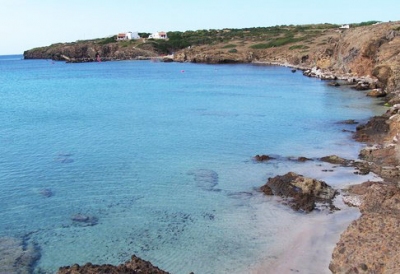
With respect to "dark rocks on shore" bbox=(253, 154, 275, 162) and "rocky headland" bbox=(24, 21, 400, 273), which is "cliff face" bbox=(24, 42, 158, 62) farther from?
"dark rocks on shore" bbox=(253, 154, 275, 162)

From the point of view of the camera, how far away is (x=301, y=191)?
1952cm

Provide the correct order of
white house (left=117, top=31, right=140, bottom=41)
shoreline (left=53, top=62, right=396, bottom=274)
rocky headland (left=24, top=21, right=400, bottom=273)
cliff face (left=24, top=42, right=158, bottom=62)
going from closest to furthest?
rocky headland (left=24, top=21, right=400, bottom=273) < shoreline (left=53, top=62, right=396, bottom=274) < cliff face (left=24, top=42, right=158, bottom=62) < white house (left=117, top=31, right=140, bottom=41)

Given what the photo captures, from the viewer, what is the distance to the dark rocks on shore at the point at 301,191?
1850 cm

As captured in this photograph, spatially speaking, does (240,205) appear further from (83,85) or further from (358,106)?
(83,85)

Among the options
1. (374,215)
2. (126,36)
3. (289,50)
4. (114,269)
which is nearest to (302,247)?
(374,215)

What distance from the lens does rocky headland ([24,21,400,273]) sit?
11938 millimetres

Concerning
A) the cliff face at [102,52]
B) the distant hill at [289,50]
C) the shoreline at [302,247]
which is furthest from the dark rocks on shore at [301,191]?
the cliff face at [102,52]

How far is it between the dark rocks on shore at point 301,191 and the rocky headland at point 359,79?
0.19ft

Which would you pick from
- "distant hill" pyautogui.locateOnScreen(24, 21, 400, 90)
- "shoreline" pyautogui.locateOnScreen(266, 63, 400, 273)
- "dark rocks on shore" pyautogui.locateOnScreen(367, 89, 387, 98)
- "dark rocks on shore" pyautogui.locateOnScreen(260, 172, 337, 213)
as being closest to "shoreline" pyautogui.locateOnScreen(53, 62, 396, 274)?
"shoreline" pyautogui.locateOnScreen(266, 63, 400, 273)

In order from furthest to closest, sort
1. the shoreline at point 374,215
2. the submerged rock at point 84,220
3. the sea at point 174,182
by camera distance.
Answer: the submerged rock at point 84,220, the sea at point 174,182, the shoreline at point 374,215

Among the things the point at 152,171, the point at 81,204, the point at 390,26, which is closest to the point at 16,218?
the point at 81,204

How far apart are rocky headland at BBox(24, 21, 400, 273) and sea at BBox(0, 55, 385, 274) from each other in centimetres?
123

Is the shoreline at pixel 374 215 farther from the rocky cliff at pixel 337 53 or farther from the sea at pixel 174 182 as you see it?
the rocky cliff at pixel 337 53

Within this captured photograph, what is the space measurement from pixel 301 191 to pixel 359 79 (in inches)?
1897
